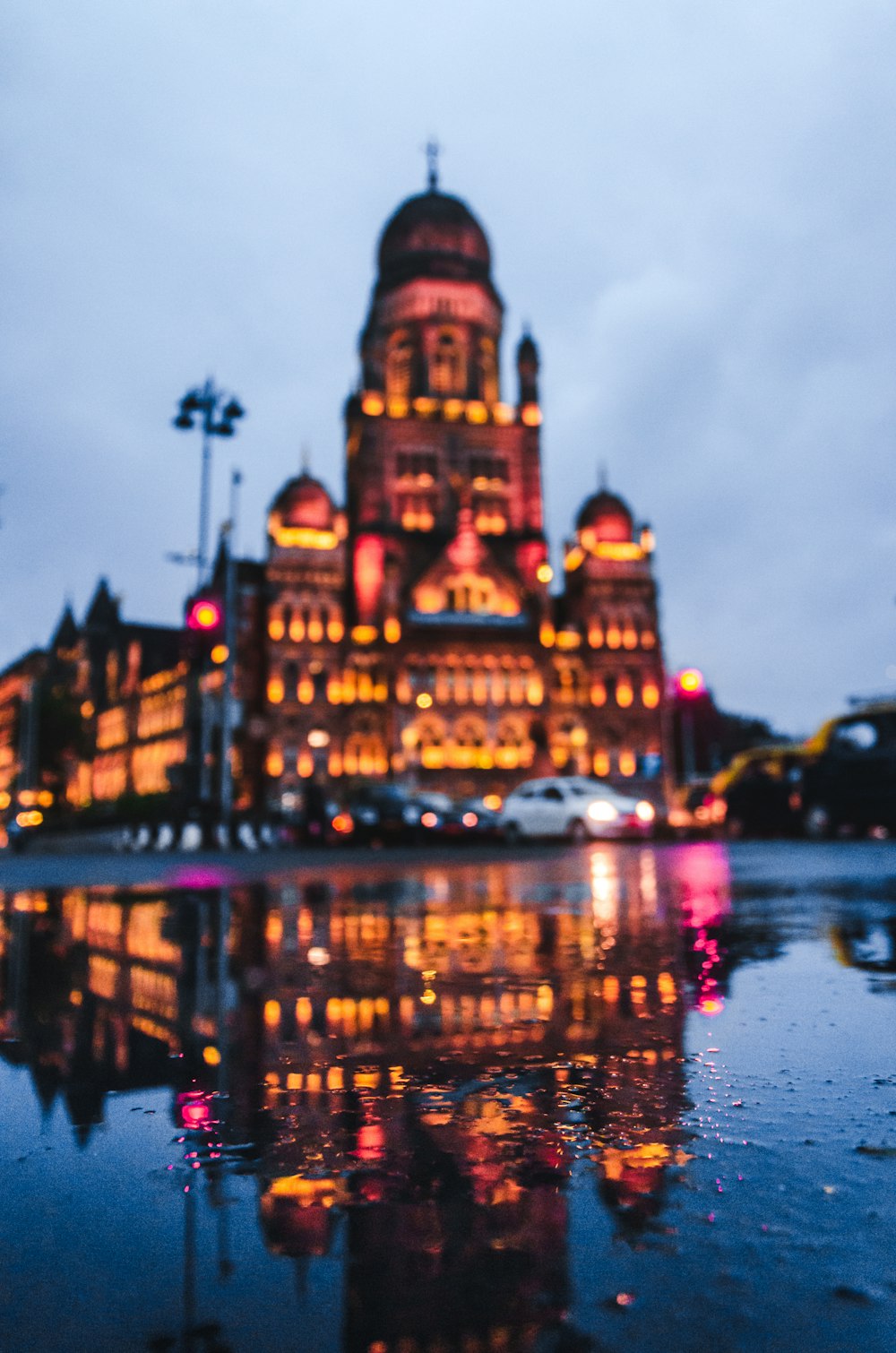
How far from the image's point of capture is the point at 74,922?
726cm

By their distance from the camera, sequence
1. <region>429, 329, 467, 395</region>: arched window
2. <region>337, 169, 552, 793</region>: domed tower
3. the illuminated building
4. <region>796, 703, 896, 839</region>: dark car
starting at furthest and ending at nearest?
<region>429, 329, 467, 395</region>: arched window
<region>337, 169, 552, 793</region>: domed tower
the illuminated building
<region>796, 703, 896, 839</region>: dark car

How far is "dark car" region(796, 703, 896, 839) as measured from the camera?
59.9 ft

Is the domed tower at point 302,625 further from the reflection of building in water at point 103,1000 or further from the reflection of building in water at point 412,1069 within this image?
the reflection of building in water at point 412,1069

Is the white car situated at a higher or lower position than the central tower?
lower

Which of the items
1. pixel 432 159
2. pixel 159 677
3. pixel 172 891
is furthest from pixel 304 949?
pixel 432 159

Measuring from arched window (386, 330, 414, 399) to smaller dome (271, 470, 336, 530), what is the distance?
12.3 meters

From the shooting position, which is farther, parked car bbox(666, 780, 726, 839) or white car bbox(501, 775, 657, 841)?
parked car bbox(666, 780, 726, 839)

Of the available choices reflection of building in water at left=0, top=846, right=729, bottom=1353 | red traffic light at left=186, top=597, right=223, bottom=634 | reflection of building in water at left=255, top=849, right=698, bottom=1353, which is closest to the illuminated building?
red traffic light at left=186, top=597, right=223, bottom=634

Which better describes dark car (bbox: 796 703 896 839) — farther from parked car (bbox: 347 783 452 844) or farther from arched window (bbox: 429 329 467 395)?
arched window (bbox: 429 329 467 395)

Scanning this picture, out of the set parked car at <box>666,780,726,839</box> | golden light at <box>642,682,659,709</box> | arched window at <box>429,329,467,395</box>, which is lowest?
parked car at <box>666,780,726,839</box>

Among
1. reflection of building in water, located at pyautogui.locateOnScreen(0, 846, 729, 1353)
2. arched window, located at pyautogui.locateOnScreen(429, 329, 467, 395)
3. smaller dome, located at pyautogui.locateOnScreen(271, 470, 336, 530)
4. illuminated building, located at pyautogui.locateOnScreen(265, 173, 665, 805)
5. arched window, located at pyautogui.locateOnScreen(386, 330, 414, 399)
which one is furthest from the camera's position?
arched window, located at pyautogui.locateOnScreen(386, 330, 414, 399)

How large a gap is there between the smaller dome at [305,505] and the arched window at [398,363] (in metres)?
12.3

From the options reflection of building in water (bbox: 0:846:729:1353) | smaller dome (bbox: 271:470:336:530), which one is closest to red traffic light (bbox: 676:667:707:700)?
reflection of building in water (bbox: 0:846:729:1353)

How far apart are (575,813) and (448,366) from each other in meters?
59.6
